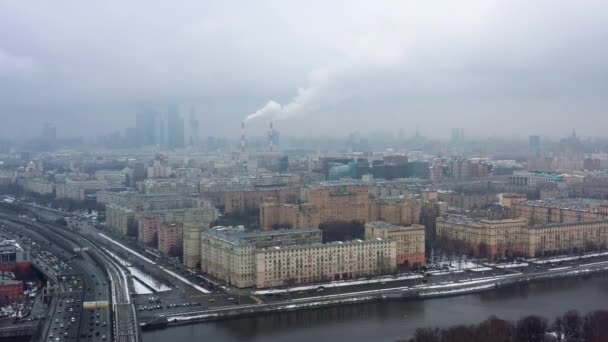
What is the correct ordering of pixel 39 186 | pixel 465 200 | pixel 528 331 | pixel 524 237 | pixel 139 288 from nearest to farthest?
pixel 528 331 → pixel 139 288 → pixel 524 237 → pixel 465 200 → pixel 39 186

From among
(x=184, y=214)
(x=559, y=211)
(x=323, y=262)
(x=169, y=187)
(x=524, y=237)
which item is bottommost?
(x=323, y=262)

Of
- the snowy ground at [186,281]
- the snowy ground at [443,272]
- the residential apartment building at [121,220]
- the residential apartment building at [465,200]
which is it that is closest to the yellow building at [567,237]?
the snowy ground at [443,272]

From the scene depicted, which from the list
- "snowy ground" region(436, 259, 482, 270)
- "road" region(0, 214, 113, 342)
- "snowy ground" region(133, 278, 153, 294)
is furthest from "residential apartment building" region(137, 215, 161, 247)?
"snowy ground" region(436, 259, 482, 270)

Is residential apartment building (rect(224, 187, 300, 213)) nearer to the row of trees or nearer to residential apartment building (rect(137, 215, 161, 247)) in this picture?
residential apartment building (rect(137, 215, 161, 247))

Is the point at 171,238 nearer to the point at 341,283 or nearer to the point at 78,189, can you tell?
the point at 341,283

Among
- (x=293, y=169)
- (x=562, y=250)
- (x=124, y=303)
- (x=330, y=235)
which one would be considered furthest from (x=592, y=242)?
(x=293, y=169)

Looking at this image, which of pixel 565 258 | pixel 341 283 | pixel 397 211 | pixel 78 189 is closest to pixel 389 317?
pixel 341 283
